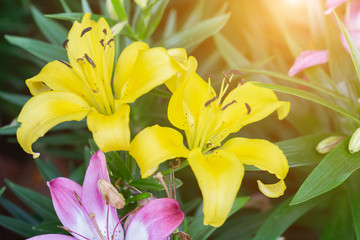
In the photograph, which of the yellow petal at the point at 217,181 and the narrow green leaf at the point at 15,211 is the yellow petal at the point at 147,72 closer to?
the yellow petal at the point at 217,181

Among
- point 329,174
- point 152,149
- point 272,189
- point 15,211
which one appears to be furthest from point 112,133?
point 15,211

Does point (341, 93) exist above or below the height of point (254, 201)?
above

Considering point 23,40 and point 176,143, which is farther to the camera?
point 23,40

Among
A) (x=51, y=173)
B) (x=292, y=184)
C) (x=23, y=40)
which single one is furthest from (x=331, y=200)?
(x=23, y=40)

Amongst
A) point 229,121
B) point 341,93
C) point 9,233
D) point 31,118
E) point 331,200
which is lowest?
point 331,200

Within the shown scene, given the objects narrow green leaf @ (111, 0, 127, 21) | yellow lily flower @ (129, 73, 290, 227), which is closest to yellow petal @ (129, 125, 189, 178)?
yellow lily flower @ (129, 73, 290, 227)

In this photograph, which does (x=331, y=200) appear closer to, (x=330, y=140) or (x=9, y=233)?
(x=330, y=140)

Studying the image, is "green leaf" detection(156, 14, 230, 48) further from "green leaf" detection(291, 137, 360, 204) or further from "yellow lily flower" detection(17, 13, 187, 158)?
"green leaf" detection(291, 137, 360, 204)
